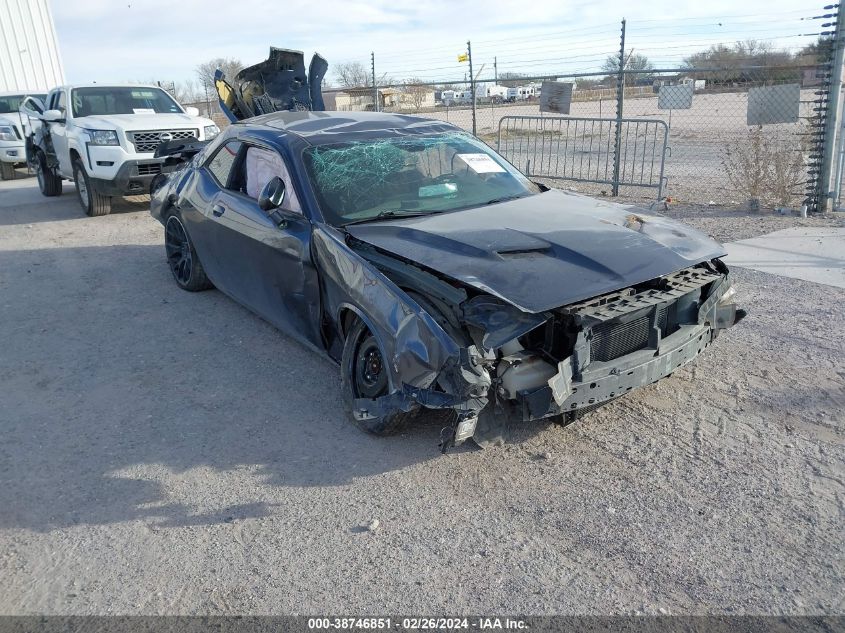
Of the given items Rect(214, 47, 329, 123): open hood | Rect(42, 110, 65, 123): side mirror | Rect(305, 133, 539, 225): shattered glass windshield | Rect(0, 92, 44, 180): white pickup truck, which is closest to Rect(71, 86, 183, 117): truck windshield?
Rect(42, 110, 65, 123): side mirror

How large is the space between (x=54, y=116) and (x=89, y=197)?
1800 millimetres

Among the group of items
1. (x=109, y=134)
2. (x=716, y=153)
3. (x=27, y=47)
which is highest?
Result: (x=27, y=47)

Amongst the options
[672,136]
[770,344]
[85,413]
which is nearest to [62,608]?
[85,413]

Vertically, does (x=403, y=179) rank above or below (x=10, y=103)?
below

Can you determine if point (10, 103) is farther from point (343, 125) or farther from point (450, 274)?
point (450, 274)

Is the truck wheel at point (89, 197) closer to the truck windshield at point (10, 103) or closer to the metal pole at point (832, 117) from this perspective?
the truck windshield at point (10, 103)

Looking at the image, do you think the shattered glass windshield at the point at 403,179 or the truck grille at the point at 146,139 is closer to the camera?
the shattered glass windshield at the point at 403,179

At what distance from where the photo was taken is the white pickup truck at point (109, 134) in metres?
10.2

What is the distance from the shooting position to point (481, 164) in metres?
5.09

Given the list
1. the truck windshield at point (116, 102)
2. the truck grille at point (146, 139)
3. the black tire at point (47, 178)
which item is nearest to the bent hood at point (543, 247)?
the truck grille at point (146, 139)

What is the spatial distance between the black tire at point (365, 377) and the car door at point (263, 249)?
47 cm

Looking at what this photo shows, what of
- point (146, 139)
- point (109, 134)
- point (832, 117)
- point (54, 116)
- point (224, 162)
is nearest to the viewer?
point (224, 162)

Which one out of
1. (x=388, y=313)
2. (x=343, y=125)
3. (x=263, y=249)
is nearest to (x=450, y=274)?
(x=388, y=313)

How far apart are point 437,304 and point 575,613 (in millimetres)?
1553
